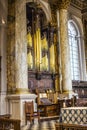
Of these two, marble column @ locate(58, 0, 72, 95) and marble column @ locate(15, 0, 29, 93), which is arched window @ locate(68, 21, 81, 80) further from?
marble column @ locate(15, 0, 29, 93)

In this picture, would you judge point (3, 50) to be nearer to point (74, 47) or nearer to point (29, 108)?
point (29, 108)

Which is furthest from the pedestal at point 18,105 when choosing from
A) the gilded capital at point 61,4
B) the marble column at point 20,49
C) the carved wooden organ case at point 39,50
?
the gilded capital at point 61,4

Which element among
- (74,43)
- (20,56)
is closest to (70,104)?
(20,56)

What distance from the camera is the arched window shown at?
15.7m

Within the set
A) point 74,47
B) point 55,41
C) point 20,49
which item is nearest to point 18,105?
point 20,49

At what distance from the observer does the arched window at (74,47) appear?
15.7 meters

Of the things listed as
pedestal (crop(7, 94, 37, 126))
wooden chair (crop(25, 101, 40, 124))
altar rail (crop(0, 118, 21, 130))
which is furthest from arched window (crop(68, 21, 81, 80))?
altar rail (crop(0, 118, 21, 130))

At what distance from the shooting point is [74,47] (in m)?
16.1

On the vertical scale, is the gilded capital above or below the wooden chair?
above

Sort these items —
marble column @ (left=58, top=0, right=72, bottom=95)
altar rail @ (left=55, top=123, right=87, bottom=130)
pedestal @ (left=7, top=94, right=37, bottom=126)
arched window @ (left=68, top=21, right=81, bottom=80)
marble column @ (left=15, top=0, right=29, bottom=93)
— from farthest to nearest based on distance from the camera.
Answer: arched window @ (left=68, top=21, right=81, bottom=80)
marble column @ (left=58, top=0, right=72, bottom=95)
marble column @ (left=15, top=0, right=29, bottom=93)
pedestal @ (left=7, top=94, right=37, bottom=126)
altar rail @ (left=55, top=123, right=87, bottom=130)

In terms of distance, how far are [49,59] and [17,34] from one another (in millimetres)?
2955

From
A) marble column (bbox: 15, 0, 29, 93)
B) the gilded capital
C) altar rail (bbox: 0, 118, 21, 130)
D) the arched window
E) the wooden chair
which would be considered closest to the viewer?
altar rail (bbox: 0, 118, 21, 130)

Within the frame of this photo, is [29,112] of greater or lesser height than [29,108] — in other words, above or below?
below

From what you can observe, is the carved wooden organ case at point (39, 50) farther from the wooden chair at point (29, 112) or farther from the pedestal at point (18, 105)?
the wooden chair at point (29, 112)
